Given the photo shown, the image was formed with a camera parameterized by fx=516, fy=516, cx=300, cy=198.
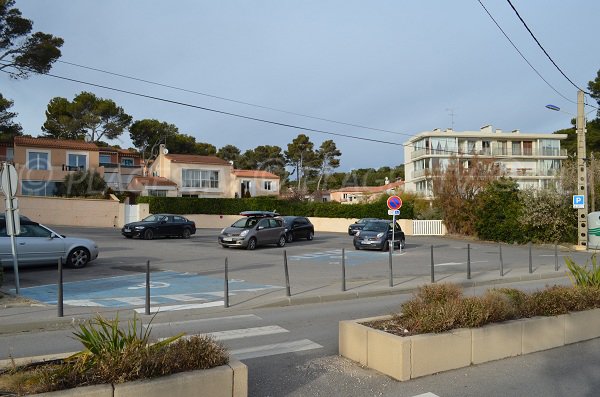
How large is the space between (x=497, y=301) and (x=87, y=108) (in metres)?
59.6

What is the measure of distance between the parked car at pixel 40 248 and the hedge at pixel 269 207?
28683 mm

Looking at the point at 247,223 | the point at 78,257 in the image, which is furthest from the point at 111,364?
the point at 247,223

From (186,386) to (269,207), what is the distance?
4656 centimetres

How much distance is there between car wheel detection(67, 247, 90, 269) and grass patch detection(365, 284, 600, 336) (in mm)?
12711

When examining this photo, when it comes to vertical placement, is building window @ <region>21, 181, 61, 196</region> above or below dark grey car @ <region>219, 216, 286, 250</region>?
above

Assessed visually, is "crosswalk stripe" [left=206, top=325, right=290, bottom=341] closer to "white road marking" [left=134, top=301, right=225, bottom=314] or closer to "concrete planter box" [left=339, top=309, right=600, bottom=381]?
"concrete planter box" [left=339, top=309, right=600, bottom=381]

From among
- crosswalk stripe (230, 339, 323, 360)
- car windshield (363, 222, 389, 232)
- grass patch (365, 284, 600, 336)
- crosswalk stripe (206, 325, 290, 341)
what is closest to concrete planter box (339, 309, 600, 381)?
grass patch (365, 284, 600, 336)

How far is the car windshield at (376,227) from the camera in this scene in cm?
2622

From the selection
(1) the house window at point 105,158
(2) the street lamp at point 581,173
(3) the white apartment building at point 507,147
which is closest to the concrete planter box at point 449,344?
(2) the street lamp at point 581,173

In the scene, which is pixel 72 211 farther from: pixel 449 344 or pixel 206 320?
pixel 449 344

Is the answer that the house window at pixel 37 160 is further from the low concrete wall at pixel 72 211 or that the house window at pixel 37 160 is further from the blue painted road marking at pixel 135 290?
the blue painted road marking at pixel 135 290

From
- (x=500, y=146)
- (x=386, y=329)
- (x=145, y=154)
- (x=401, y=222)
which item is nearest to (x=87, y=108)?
(x=145, y=154)

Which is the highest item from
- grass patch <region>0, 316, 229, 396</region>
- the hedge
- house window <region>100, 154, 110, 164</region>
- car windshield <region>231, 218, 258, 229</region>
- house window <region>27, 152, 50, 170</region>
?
house window <region>100, 154, 110, 164</region>

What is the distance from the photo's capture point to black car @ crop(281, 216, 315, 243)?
100 ft
